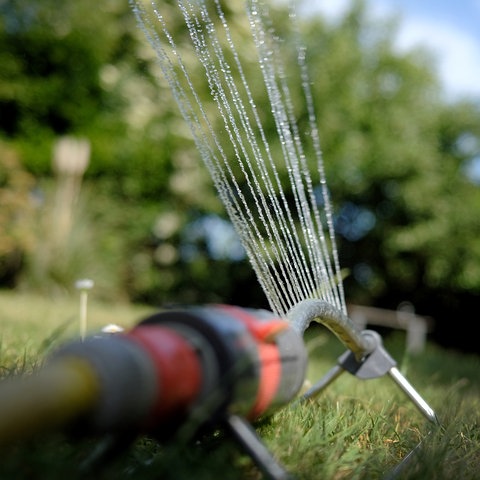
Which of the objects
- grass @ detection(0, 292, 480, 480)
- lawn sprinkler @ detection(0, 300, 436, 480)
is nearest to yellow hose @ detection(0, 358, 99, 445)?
lawn sprinkler @ detection(0, 300, 436, 480)

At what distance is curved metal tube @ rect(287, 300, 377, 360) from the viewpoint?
65.5 inches

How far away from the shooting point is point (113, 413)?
1096 mm

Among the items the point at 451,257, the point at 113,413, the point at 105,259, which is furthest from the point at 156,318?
the point at 451,257

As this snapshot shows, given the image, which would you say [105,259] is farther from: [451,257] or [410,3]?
[410,3]

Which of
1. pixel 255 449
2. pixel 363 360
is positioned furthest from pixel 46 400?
pixel 363 360

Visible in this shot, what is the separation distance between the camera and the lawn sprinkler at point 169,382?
1.05 meters

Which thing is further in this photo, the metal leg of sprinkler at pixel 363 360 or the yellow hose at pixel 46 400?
the metal leg of sprinkler at pixel 363 360

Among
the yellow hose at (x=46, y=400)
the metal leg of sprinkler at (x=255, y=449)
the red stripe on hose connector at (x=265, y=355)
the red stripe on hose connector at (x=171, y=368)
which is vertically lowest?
the metal leg of sprinkler at (x=255, y=449)

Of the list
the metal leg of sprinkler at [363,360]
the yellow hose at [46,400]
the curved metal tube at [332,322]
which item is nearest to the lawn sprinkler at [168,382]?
the yellow hose at [46,400]

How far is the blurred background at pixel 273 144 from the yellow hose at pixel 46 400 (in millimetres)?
8462

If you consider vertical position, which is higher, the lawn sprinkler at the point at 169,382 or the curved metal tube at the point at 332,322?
the lawn sprinkler at the point at 169,382

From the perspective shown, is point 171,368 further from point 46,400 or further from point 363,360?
point 363,360

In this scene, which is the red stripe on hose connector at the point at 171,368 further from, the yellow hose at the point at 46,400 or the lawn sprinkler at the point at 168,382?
the yellow hose at the point at 46,400

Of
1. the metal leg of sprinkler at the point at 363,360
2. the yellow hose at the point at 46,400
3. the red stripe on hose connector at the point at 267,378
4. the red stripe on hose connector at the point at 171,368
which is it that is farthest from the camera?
the metal leg of sprinkler at the point at 363,360
